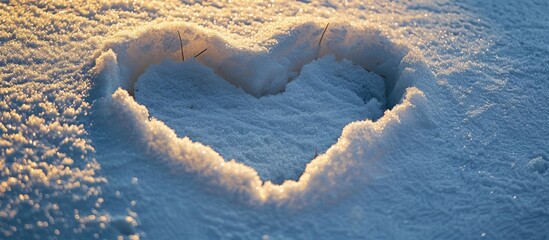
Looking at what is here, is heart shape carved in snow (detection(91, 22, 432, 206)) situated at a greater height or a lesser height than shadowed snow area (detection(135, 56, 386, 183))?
greater

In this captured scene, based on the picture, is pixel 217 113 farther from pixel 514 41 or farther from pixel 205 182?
pixel 514 41

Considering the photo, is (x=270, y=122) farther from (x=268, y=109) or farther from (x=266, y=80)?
(x=266, y=80)

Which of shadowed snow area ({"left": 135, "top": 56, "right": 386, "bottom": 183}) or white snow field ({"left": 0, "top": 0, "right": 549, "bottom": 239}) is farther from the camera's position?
shadowed snow area ({"left": 135, "top": 56, "right": 386, "bottom": 183})

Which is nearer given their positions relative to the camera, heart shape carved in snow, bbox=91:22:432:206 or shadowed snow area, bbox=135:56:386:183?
heart shape carved in snow, bbox=91:22:432:206

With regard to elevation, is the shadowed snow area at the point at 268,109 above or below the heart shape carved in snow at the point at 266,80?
below

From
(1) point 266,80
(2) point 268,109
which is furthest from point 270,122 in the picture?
(1) point 266,80

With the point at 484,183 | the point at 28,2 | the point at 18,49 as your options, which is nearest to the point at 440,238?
the point at 484,183

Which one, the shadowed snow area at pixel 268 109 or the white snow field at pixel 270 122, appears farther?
the shadowed snow area at pixel 268 109
